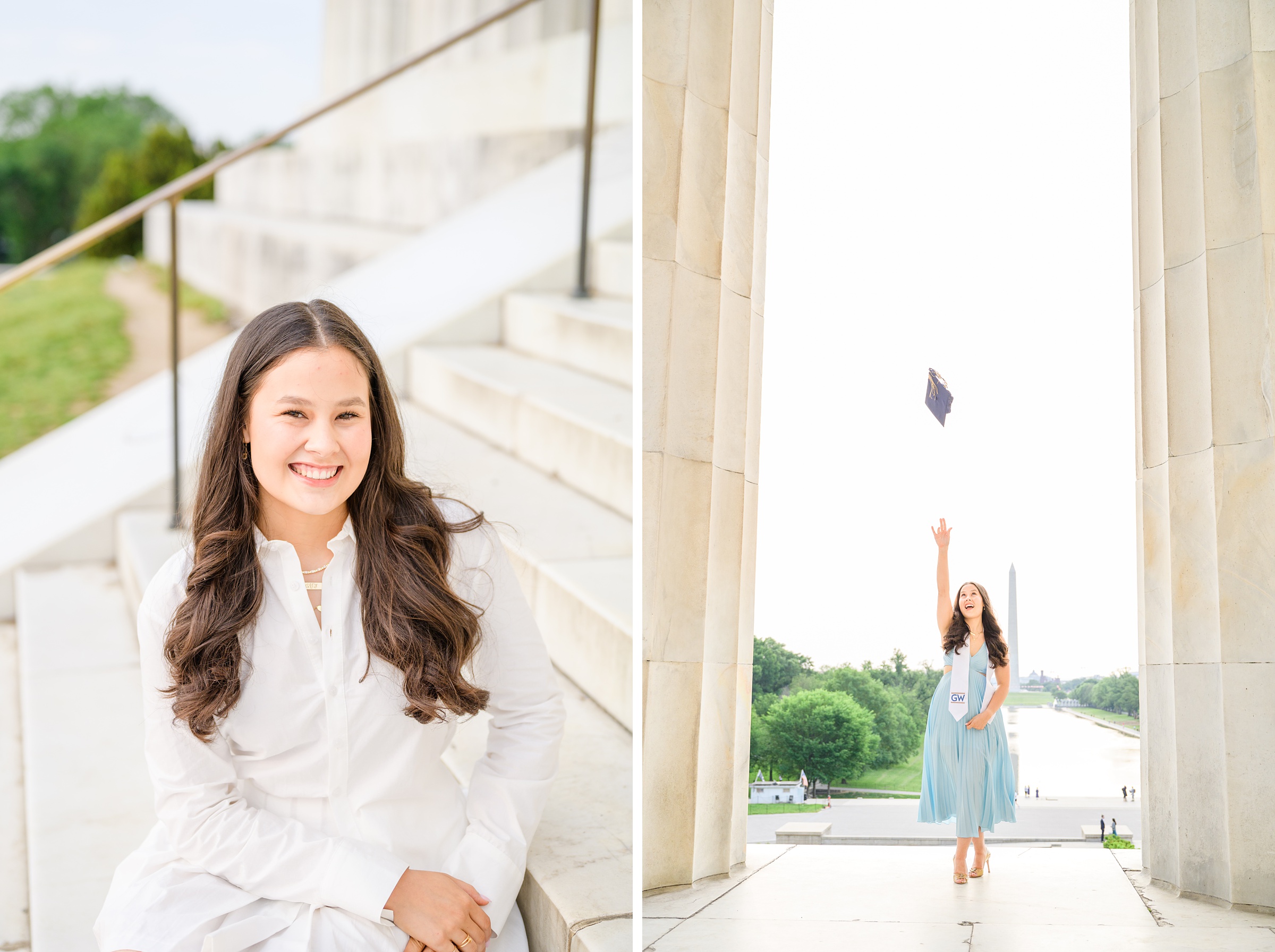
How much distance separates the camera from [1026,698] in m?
1.69

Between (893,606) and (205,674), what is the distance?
1.09 m

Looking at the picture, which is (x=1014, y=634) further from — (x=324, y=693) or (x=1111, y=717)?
(x=324, y=693)

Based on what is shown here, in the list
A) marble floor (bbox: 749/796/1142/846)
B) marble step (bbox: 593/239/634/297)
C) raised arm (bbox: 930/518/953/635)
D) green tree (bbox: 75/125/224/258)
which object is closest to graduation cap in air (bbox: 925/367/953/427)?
raised arm (bbox: 930/518/953/635)

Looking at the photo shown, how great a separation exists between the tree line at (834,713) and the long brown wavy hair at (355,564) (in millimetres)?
552

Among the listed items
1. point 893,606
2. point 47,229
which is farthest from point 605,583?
point 47,229

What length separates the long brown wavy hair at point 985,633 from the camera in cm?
170

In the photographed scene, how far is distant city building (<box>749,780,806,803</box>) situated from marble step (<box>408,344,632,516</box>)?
91cm

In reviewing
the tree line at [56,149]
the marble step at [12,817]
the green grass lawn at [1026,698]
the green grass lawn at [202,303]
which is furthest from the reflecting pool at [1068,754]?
the tree line at [56,149]

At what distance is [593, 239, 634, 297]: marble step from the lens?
3.48m

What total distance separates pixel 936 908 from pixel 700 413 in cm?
92

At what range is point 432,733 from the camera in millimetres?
1510

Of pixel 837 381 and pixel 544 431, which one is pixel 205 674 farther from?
pixel 544 431

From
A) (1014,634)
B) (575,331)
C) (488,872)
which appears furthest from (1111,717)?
(575,331)

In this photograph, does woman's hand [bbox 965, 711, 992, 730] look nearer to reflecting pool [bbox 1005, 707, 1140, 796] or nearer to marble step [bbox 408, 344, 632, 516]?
reflecting pool [bbox 1005, 707, 1140, 796]
